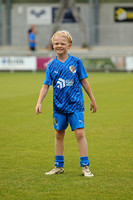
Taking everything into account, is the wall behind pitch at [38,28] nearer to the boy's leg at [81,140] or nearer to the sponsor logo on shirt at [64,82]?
the sponsor logo on shirt at [64,82]

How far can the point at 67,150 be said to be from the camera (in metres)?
8.78

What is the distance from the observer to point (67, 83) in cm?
669

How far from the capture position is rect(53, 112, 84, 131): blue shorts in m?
6.69

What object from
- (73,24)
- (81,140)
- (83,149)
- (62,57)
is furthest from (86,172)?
(73,24)

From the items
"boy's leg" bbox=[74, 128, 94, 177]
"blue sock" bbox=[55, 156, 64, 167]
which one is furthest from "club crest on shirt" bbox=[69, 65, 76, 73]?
"blue sock" bbox=[55, 156, 64, 167]

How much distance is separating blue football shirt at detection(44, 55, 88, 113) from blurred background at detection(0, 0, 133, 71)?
3013 centimetres

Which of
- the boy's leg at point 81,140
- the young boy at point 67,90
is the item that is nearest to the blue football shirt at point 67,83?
the young boy at point 67,90

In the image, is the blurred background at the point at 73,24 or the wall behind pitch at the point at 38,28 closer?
the blurred background at the point at 73,24

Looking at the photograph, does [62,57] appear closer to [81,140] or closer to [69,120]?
[69,120]

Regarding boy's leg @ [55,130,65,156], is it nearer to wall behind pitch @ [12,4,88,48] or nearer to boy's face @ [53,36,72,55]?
boy's face @ [53,36,72,55]

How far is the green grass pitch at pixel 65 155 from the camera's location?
5.96 meters

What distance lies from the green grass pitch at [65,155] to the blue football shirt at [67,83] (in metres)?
0.86

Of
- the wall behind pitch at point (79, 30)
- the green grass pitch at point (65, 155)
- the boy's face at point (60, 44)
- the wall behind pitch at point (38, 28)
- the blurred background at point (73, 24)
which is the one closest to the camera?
the green grass pitch at point (65, 155)

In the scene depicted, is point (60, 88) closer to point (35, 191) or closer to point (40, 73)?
point (35, 191)
